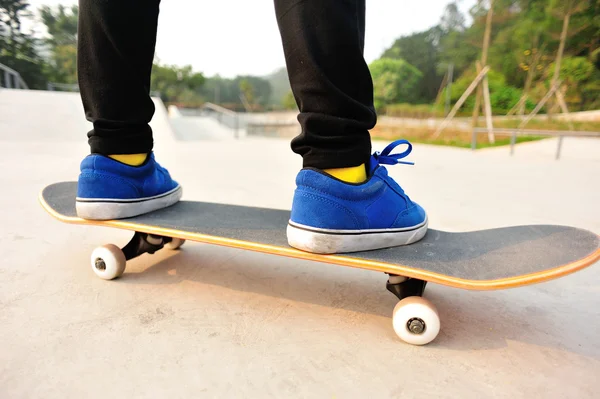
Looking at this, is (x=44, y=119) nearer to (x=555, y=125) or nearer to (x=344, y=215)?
(x=344, y=215)

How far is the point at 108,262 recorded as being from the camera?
1.00 m

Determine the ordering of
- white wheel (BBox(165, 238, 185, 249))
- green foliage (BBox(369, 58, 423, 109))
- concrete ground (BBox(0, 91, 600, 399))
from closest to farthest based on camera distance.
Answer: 1. concrete ground (BBox(0, 91, 600, 399))
2. white wheel (BBox(165, 238, 185, 249))
3. green foliage (BBox(369, 58, 423, 109))

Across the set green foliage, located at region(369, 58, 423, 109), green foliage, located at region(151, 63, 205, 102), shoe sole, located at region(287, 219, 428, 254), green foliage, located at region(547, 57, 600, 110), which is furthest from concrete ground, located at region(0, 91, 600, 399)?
green foliage, located at region(151, 63, 205, 102)

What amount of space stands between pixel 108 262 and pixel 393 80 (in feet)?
81.4

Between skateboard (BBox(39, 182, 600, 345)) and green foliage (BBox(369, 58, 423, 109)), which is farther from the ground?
green foliage (BBox(369, 58, 423, 109))

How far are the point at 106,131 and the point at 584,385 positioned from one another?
125 centimetres

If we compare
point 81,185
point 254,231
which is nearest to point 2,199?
point 81,185

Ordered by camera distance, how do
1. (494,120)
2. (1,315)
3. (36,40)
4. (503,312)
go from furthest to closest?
(494,120)
(36,40)
(503,312)
(1,315)

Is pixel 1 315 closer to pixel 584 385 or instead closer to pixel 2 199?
pixel 584 385

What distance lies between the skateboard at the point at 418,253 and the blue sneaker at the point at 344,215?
28mm

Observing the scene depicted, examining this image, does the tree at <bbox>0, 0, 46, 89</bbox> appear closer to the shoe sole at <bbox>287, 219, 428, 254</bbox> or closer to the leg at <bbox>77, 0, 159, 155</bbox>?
the leg at <bbox>77, 0, 159, 155</bbox>

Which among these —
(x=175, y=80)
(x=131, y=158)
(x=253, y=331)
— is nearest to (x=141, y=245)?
(x=131, y=158)

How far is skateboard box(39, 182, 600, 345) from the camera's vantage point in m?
0.71

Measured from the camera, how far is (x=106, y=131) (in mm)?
1013
